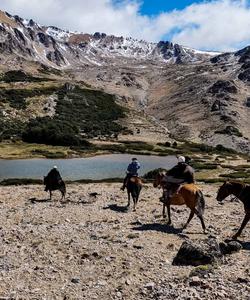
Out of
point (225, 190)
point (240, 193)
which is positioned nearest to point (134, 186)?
point (225, 190)

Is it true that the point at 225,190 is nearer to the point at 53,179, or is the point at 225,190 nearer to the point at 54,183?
the point at 54,183

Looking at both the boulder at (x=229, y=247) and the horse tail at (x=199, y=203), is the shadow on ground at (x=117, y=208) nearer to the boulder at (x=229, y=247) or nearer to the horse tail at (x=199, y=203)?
the horse tail at (x=199, y=203)

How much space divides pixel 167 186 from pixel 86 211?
714 cm

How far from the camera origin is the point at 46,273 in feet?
62.8

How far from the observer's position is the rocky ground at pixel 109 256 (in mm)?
16891

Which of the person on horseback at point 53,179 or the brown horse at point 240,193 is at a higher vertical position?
the brown horse at point 240,193

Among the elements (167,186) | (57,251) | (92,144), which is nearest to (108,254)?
(57,251)

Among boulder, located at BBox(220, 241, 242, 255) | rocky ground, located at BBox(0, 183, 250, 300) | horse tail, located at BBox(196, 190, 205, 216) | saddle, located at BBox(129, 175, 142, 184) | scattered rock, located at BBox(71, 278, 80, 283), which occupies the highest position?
saddle, located at BBox(129, 175, 142, 184)

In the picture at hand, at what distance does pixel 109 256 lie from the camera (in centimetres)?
2069

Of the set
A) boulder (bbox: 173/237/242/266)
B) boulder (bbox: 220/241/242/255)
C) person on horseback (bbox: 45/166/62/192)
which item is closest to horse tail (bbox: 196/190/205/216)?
boulder (bbox: 220/241/242/255)

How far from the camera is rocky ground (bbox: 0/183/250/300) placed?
16.9 m

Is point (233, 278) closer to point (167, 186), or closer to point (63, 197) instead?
point (167, 186)

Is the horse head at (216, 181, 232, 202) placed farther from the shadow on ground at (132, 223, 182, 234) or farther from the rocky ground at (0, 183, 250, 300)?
the shadow on ground at (132, 223, 182, 234)

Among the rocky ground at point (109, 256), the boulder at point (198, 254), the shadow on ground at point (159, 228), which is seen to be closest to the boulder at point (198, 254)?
the boulder at point (198, 254)
